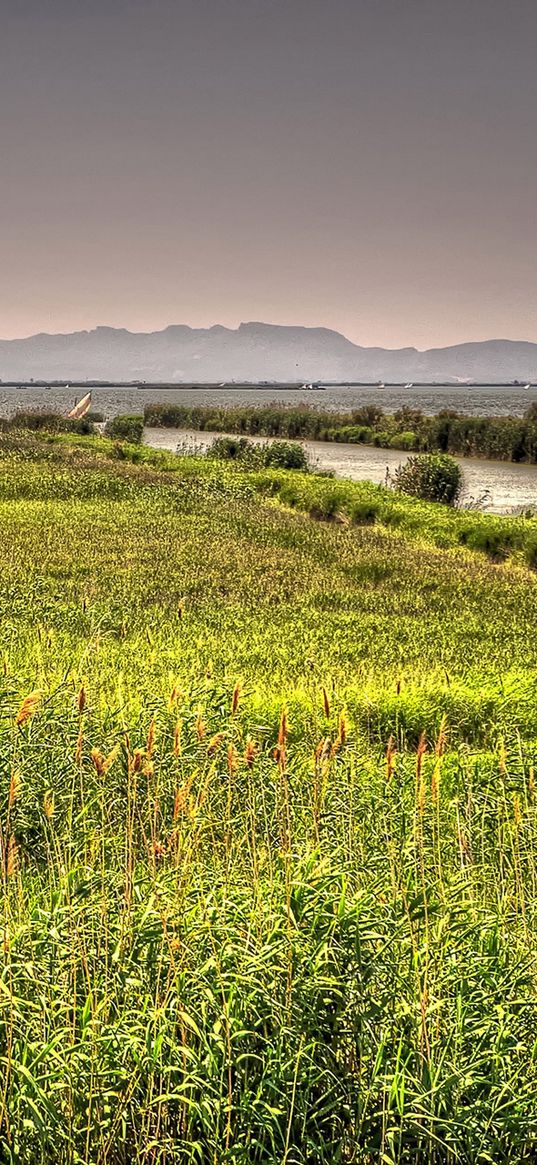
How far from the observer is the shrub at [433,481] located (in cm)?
3312

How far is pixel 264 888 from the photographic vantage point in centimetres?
453

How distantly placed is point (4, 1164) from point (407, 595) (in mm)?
12013

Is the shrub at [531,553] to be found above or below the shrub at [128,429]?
below

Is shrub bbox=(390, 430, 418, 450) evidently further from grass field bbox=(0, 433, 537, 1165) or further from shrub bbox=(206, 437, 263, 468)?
grass field bbox=(0, 433, 537, 1165)

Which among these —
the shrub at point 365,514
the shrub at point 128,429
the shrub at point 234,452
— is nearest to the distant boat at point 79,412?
the shrub at point 128,429

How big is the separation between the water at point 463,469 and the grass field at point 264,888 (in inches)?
846

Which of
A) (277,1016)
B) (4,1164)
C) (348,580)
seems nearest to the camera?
(4,1164)

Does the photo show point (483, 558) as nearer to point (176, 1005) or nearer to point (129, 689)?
point (129, 689)

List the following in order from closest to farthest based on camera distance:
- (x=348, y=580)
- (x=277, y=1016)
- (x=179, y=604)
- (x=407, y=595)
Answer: (x=277, y=1016) < (x=179, y=604) < (x=407, y=595) < (x=348, y=580)

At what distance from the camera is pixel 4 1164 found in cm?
326

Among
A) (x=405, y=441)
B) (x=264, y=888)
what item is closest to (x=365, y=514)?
(x=264, y=888)

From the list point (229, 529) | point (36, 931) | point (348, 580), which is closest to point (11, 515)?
point (229, 529)

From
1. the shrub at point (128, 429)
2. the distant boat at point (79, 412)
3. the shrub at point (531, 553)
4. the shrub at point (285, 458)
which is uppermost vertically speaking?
the distant boat at point (79, 412)

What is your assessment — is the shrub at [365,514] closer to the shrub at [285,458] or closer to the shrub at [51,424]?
the shrub at [285,458]
